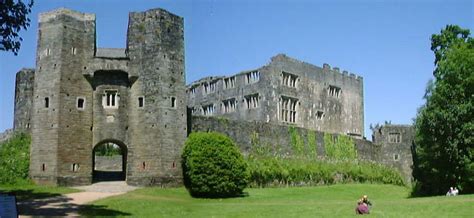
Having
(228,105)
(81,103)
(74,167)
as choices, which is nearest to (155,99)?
(81,103)

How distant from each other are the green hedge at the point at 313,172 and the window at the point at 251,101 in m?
13.5

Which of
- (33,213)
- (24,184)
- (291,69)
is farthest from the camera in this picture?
(291,69)

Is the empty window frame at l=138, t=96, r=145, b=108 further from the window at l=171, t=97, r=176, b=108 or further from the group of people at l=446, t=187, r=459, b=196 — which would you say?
the group of people at l=446, t=187, r=459, b=196

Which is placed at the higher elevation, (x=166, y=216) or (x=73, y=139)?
(x=73, y=139)

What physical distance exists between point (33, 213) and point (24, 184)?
1529 cm

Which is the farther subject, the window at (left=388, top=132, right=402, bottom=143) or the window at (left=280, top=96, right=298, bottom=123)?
the window at (left=388, top=132, right=402, bottom=143)

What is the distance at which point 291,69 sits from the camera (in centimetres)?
7388

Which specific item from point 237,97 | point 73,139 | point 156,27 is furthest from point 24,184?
point 237,97

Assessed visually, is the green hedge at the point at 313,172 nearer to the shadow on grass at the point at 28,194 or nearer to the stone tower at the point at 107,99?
the stone tower at the point at 107,99

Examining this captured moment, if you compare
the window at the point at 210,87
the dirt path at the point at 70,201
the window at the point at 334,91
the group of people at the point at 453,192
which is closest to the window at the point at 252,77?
the window at the point at 210,87

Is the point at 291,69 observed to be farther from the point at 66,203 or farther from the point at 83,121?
the point at 66,203

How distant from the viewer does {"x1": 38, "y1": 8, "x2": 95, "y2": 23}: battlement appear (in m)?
44.1

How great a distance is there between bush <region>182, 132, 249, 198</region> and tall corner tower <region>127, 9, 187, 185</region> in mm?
1810

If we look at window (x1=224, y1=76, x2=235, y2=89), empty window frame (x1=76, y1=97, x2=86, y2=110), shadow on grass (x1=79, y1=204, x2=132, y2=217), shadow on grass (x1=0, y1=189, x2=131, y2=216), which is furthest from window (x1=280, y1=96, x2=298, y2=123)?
shadow on grass (x1=79, y1=204, x2=132, y2=217)
